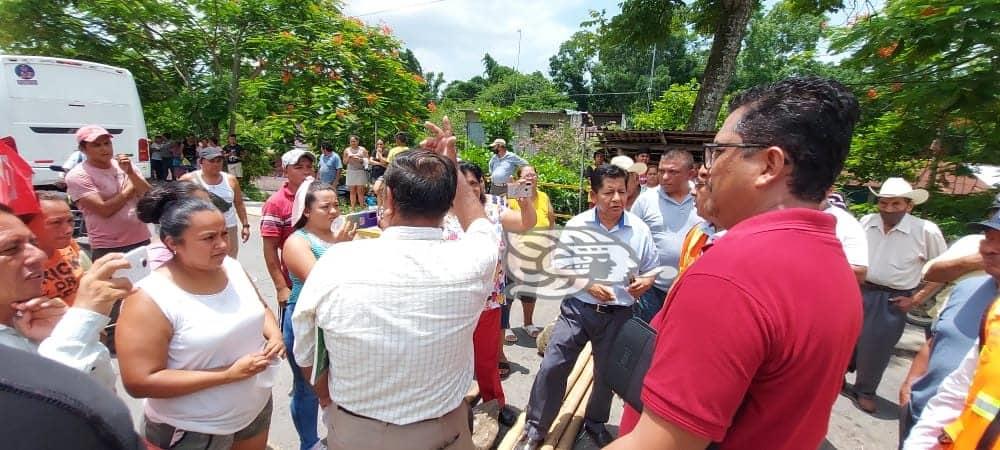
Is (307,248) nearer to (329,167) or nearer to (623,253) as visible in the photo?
(623,253)

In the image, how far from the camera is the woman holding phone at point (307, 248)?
2.57 m

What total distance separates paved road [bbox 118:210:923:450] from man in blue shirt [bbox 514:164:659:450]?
1.34ft

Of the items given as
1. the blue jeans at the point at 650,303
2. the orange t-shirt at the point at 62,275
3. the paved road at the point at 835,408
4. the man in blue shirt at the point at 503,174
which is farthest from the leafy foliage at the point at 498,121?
the orange t-shirt at the point at 62,275

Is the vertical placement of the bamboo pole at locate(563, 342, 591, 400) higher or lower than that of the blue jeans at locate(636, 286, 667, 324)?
lower

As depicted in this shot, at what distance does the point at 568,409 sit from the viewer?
3281 mm

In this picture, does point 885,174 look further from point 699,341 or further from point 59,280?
point 59,280

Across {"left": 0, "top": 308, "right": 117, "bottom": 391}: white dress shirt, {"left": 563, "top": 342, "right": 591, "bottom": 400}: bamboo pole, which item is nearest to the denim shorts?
{"left": 0, "top": 308, "right": 117, "bottom": 391}: white dress shirt

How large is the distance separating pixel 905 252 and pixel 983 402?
9.06ft

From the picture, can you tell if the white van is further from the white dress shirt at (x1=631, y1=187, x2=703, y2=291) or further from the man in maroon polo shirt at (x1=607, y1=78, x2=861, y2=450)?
the man in maroon polo shirt at (x1=607, y1=78, x2=861, y2=450)

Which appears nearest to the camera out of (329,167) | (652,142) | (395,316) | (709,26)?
(395,316)

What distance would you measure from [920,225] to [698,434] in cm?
386

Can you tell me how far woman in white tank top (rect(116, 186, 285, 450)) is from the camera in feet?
5.57

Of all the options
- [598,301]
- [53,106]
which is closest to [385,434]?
[598,301]

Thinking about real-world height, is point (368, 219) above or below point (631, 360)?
below
